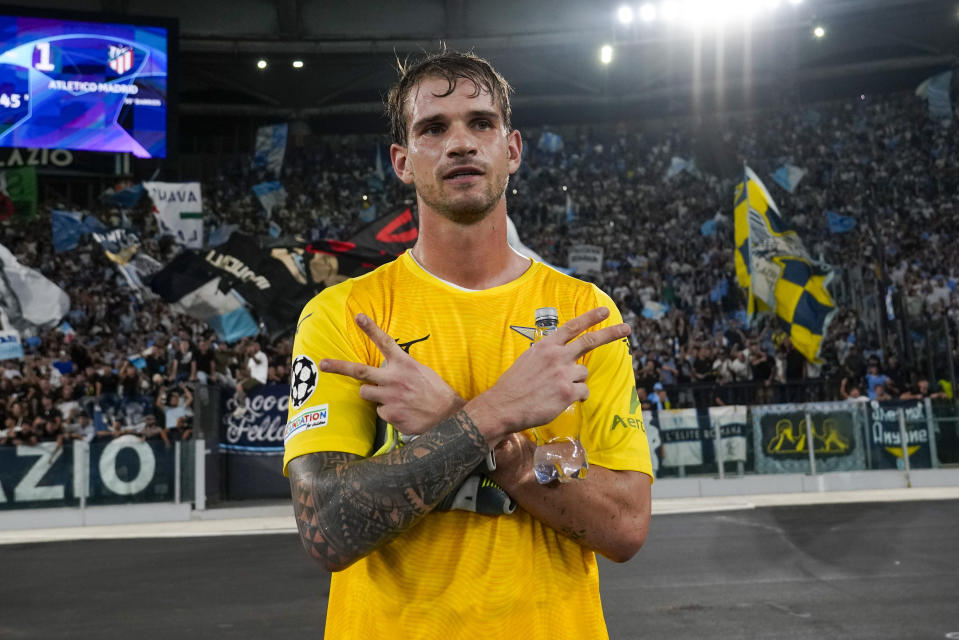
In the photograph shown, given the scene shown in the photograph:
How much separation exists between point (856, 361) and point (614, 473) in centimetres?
1738

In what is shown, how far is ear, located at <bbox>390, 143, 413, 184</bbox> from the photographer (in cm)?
232

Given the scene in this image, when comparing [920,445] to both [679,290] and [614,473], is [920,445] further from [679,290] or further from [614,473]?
[614,473]

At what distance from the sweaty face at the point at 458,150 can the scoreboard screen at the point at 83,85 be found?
77.0ft

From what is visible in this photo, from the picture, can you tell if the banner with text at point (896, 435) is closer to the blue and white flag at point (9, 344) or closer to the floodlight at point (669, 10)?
the blue and white flag at point (9, 344)

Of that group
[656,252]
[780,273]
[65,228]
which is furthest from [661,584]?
[656,252]

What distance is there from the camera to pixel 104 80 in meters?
23.2

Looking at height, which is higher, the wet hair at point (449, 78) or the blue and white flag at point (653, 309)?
the blue and white flag at point (653, 309)

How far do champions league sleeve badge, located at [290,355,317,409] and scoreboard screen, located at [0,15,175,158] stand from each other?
23.5m

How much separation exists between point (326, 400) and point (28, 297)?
50.3 ft

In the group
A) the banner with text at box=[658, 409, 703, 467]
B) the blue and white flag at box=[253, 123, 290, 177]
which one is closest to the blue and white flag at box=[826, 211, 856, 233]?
the banner with text at box=[658, 409, 703, 467]

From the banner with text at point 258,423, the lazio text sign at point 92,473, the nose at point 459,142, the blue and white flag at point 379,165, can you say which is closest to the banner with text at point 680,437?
the banner with text at point 258,423

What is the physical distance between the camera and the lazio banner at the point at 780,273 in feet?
53.0

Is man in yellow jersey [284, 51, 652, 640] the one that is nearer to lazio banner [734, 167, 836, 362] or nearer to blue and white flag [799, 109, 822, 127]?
lazio banner [734, 167, 836, 362]

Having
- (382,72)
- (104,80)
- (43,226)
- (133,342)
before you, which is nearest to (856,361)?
(133,342)
